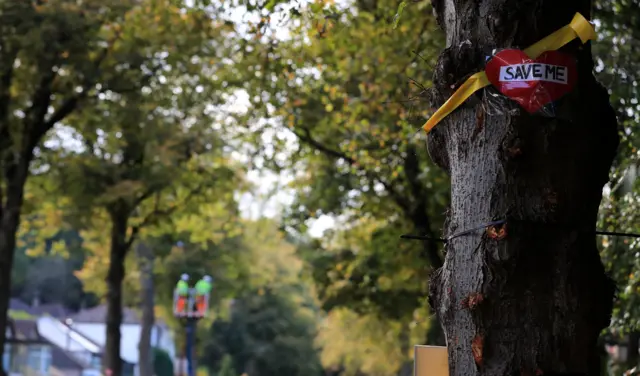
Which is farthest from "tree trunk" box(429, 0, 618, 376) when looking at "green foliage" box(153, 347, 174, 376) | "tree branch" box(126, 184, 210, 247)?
"green foliage" box(153, 347, 174, 376)

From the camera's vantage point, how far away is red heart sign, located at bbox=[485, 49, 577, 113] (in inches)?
130

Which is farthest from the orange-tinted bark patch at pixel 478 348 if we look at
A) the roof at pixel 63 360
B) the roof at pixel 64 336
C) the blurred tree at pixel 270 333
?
the roof at pixel 64 336

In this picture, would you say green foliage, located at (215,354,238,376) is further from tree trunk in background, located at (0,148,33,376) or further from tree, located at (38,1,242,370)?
tree trunk in background, located at (0,148,33,376)

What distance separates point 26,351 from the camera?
63.2m

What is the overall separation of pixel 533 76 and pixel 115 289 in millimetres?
23155

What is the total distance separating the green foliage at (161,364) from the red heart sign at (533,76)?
62.9m

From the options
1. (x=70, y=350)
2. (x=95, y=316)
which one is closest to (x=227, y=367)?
(x=70, y=350)

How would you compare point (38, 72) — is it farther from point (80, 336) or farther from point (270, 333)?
point (80, 336)

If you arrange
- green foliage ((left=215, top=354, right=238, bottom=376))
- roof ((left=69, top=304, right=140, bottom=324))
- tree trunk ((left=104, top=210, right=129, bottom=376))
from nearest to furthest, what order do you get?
tree trunk ((left=104, top=210, right=129, bottom=376)), green foliage ((left=215, top=354, right=238, bottom=376)), roof ((left=69, top=304, right=140, bottom=324))

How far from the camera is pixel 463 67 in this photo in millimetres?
3469

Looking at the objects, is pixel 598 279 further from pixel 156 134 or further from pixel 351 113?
pixel 156 134

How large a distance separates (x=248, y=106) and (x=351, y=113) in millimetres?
2330

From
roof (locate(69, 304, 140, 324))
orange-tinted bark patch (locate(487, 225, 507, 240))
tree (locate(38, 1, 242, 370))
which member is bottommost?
orange-tinted bark patch (locate(487, 225, 507, 240))

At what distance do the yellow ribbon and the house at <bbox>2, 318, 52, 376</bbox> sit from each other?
197 ft
